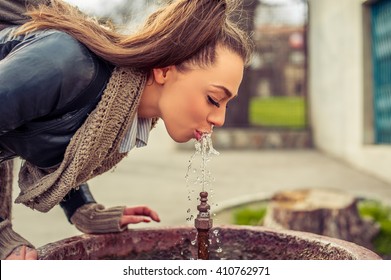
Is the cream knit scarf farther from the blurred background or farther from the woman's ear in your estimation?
the blurred background

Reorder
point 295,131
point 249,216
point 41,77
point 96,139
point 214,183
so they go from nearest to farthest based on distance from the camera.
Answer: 1. point 41,77
2. point 96,139
3. point 249,216
4. point 214,183
5. point 295,131

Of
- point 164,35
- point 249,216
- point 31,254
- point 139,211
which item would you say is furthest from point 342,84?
point 31,254

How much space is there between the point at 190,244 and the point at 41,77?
2.40 ft

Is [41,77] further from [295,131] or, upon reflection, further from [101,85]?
[295,131]

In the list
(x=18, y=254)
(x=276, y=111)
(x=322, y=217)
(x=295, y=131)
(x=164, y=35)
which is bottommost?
(x=18, y=254)

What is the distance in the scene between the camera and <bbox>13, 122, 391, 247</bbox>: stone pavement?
543 centimetres

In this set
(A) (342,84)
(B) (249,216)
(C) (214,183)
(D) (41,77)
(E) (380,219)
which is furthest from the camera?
(A) (342,84)

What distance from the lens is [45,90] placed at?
4.93 ft

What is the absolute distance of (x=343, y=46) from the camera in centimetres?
953

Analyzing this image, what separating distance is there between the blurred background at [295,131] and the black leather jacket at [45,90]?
565 mm

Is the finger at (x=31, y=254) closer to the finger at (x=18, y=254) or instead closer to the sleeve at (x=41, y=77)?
the finger at (x=18, y=254)

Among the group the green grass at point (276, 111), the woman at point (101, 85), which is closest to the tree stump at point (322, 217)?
the woman at point (101, 85)

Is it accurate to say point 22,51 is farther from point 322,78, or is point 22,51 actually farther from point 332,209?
point 322,78

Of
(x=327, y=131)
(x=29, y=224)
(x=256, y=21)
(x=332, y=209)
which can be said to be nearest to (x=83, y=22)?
(x=332, y=209)
